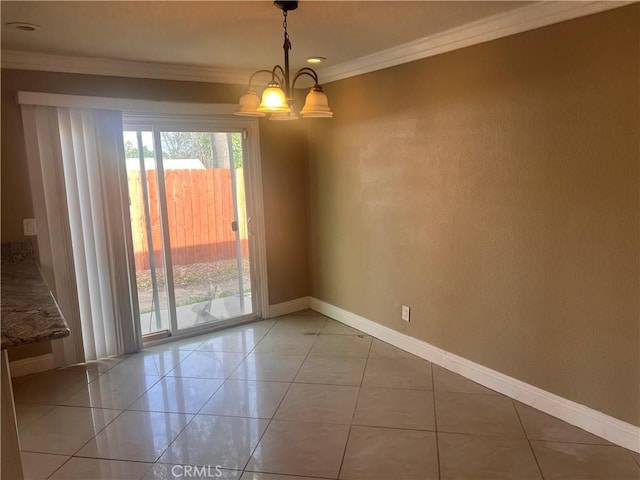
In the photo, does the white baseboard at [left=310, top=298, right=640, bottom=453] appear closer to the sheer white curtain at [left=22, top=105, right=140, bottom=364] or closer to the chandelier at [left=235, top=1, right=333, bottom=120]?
the chandelier at [left=235, top=1, right=333, bottom=120]

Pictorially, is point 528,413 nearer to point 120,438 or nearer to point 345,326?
point 345,326

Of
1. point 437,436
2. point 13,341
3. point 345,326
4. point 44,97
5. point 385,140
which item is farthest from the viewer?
point 345,326

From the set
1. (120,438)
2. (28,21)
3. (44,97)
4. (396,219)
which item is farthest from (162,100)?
(120,438)

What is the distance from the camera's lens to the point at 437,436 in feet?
8.35

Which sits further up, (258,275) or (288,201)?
(288,201)

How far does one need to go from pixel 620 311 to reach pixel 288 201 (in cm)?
302

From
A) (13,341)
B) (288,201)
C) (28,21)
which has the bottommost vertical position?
(13,341)

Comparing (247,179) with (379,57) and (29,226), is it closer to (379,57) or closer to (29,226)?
(379,57)

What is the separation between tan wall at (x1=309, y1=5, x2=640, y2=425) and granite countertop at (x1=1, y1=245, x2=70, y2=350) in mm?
2462

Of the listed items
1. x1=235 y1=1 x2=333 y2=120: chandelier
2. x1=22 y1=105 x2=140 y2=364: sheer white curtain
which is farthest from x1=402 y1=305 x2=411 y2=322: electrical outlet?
x1=22 y1=105 x2=140 y2=364: sheer white curtain

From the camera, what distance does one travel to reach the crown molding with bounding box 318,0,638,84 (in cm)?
232

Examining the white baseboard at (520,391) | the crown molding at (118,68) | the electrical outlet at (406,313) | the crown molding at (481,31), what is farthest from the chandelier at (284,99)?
the white baseboard at (520,391)

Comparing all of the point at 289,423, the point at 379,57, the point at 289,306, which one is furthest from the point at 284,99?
the point at 289,306

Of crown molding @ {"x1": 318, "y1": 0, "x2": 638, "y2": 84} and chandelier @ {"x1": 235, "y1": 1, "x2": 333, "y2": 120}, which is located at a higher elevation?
crown molding @ {"x1": 318, "y1": 0, "x2": 638, "y2": 84}
